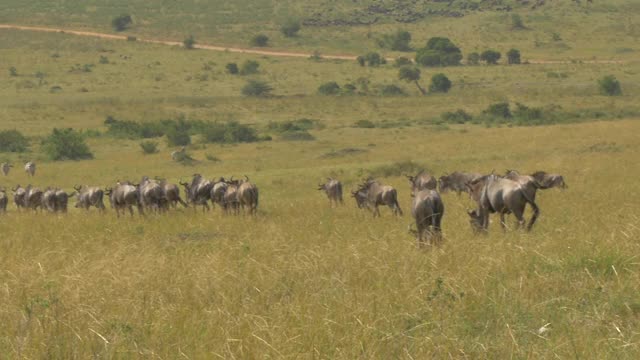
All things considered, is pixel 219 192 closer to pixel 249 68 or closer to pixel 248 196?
pixel 248 196

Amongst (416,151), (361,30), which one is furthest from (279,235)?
(361,30)

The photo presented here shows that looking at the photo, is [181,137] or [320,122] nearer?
[181,137]

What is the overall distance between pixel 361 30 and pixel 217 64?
3624 cm

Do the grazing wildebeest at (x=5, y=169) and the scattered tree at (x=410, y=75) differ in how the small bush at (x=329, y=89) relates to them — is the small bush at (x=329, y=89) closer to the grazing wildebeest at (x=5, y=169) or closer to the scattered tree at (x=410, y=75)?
the scattered tree at (x=410, y=75)

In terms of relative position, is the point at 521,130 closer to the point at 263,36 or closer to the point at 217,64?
the point at 217,64

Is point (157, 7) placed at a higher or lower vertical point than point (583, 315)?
lower

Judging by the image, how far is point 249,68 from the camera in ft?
291

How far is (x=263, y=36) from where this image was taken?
113938 mm

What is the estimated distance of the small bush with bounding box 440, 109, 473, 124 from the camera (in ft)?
178

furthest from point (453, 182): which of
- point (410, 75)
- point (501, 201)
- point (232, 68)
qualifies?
point (232, 68)

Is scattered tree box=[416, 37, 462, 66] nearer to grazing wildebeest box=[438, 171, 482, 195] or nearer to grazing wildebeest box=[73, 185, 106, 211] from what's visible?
grazing wildebeest box=[438, 171, 482, 195]

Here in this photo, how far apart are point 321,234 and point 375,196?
8.06 m

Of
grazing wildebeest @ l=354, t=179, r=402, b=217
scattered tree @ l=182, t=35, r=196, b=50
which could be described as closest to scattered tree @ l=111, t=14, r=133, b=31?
scattered tree @ l=182, t=35, r=196, b=50

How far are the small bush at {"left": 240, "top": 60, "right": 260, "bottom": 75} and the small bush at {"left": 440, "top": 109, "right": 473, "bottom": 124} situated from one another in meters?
36.3
